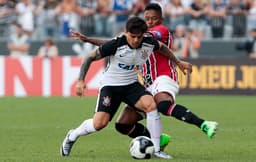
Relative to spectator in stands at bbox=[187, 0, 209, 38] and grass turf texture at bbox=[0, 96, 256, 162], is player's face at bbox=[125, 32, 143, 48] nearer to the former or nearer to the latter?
grass turf texture at bbox=[0, 96, 256, 162]

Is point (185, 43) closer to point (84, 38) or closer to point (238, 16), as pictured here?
point (238, 16)

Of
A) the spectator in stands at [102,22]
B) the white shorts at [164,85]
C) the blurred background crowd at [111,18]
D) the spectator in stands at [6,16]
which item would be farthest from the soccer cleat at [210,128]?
the spectator in stands at [6,16]

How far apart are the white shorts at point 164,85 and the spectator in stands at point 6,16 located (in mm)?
18069

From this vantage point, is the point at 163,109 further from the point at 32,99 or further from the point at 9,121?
the point at 32,99

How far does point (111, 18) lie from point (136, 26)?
18702mm

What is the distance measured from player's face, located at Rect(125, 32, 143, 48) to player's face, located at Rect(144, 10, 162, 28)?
2.56 feet

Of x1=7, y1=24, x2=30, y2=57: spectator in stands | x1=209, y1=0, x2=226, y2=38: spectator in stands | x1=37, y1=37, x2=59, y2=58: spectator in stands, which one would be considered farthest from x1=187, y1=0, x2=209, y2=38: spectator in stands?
x1=7, y1=24, x2=30, y2=57: spectator in stands

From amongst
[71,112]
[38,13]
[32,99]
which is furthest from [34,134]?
[38,13]

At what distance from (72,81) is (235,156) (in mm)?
15312

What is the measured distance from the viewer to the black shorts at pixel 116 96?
10.5 metres

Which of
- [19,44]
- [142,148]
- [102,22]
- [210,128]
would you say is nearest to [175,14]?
[102,22]

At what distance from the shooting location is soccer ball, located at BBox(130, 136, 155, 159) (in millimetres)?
10289

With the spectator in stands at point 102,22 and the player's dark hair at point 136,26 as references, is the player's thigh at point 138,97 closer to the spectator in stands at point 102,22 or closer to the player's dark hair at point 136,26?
the player's dark hair at point 136,26

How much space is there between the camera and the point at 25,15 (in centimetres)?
2816
